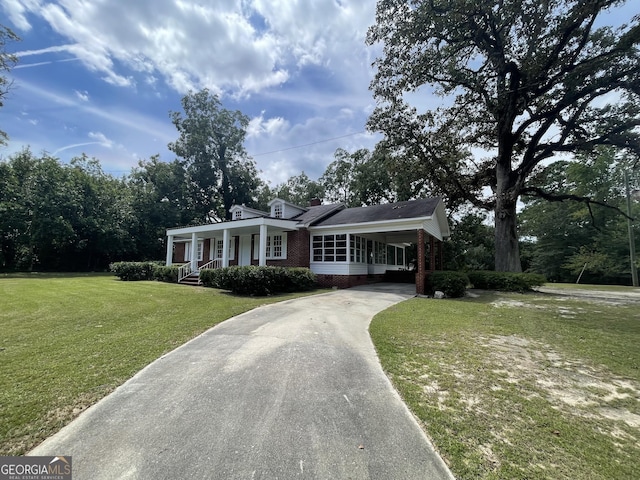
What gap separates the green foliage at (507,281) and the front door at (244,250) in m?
14.2

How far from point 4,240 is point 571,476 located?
38.0 m

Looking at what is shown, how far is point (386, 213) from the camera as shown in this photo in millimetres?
16109

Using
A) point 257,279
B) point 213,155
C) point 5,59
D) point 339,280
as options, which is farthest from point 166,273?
point 213,155

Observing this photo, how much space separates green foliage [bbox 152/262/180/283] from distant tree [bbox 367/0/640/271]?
16.9 meters

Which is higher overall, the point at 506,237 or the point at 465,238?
the point at 465,238

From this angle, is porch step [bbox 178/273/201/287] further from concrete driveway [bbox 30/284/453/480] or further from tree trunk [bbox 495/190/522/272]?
tree trunk [bbox 495/190/522/272]

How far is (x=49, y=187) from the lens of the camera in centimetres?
2436

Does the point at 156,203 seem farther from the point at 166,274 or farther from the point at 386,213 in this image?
the point at 386,213

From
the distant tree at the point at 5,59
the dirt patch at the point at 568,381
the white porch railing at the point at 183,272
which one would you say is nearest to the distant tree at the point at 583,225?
the dirt patch at the point at 568,381

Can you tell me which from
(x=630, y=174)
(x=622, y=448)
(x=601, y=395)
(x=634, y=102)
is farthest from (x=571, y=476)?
(x=630, y=174)

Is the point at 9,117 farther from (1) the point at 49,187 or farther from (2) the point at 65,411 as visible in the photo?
(2) the point at 65,411

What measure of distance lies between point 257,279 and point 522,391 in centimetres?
965

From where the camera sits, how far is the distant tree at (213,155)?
114 feet

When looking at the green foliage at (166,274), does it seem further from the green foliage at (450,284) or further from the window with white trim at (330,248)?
the green foliage at (450,284)
